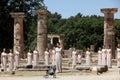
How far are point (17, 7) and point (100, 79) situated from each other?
32.4 m

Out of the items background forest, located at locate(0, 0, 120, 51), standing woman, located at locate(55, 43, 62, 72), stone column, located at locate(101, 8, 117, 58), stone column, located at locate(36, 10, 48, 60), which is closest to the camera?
standing woman, located at locate(55, 43, 62, 72)

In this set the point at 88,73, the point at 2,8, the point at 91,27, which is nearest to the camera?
the point at 88,73

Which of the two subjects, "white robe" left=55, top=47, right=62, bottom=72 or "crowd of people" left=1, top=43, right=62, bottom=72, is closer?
"white robe" left=55, top=47, right=62, bottom=72

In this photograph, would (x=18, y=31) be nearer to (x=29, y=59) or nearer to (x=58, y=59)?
(x=29, y=59)

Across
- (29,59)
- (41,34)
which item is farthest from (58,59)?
(41,34)

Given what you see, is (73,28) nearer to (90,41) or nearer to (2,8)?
(90,41)

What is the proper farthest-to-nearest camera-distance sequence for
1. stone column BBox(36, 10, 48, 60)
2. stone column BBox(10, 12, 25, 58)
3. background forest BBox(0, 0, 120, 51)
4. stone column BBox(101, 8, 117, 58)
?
background forest BBox(0, 0, 120, 51) → stone column BBox(10, 12, 25, 58) → stone column BBox(36, 10, 48, 60) → stone column BBox(101, 8, 117, 58)

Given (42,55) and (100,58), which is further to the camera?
(42,55)

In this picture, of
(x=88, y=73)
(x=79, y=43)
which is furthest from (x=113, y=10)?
(x=79, y=43)

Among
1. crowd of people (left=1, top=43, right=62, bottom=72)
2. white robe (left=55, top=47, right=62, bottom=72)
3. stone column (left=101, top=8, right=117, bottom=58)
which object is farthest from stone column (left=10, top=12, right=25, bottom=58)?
white robe (left=55, top=47, right=62, bottom=72)

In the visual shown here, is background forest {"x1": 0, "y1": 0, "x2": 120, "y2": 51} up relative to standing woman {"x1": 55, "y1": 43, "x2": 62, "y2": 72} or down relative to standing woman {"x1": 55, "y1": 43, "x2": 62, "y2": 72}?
up

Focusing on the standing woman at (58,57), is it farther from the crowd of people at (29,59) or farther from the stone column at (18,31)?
the stone column at (18,31)

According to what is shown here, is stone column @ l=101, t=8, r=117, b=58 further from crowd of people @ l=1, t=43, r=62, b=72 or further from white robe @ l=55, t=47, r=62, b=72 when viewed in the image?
white robe @ l=55, t=47, r=62, b=72

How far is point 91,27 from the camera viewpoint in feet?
333
